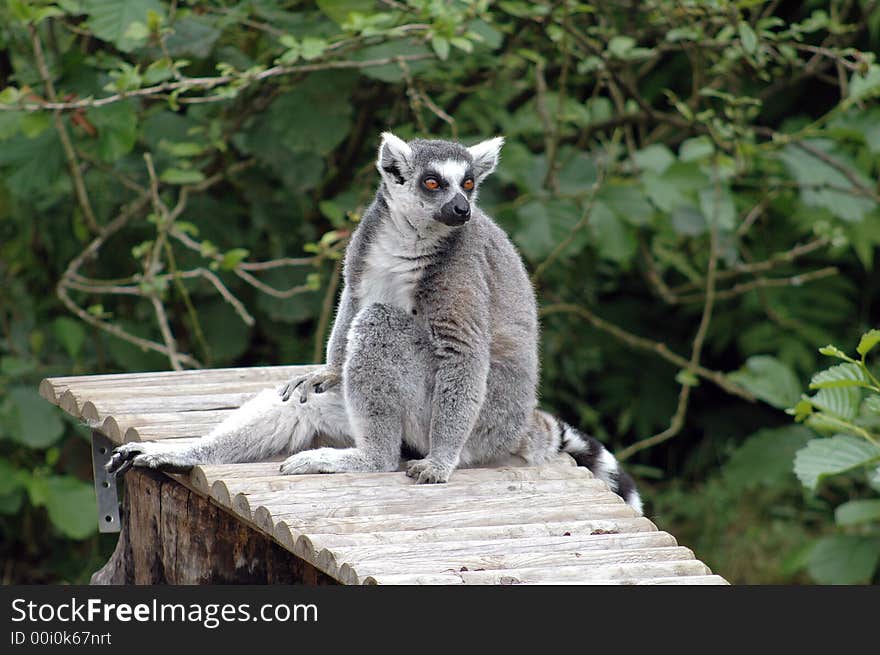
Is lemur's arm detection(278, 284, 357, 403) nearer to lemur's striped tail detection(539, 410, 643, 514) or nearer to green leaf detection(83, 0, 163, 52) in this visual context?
lemur's striped tail detection(539, 410, 643, 514)

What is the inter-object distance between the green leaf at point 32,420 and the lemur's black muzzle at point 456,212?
8.37 ft

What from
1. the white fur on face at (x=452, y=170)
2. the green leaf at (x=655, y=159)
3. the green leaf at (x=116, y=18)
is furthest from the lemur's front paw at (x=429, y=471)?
the green leaf at (x=655, y=159)

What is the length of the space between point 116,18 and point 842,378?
3.11 metres

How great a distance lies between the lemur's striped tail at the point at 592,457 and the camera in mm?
3828

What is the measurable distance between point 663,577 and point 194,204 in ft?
11.9

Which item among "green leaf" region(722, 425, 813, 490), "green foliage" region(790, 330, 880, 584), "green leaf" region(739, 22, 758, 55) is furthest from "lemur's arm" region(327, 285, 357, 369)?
"green leaf" region(722, 425, 813, 490)

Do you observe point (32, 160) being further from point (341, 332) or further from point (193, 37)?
point (341, 332)

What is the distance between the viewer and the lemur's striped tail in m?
3.83

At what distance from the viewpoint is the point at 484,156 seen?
3.77 m

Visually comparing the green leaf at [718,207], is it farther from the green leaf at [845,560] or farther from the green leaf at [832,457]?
the green leaf at [832,457]

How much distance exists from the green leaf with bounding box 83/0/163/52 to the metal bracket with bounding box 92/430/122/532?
5.01 feet

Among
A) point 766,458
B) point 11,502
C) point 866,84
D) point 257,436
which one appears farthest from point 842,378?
point 11,502

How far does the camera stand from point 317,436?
12.2 feet

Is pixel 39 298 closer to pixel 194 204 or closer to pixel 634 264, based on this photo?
pixel 194 204
